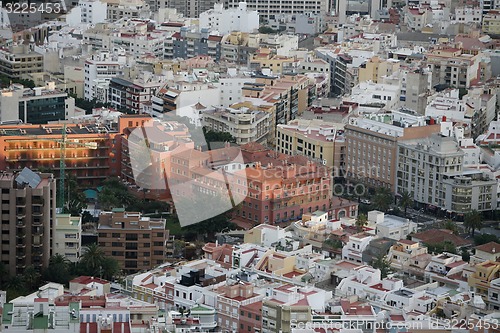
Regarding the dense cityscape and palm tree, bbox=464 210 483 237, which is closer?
the dense cityscape

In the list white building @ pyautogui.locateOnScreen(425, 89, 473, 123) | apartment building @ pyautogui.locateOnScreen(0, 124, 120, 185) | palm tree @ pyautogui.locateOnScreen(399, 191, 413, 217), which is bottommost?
palm tree @ pyautogui.locateOnScreen(399, 191, 413, 217)

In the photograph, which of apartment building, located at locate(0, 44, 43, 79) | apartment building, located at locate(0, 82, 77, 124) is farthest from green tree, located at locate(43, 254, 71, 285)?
apartment building, located at locate(0, 44, 43, 79)

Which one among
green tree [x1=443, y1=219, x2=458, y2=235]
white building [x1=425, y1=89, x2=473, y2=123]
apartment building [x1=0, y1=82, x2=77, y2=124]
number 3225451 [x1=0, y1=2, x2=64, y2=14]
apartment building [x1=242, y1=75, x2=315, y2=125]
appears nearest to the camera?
green tree [x1=443, y1=219, x2=458, y2=235]

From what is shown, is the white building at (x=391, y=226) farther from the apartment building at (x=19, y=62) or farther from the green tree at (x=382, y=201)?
the apartment building at (x=19, y=62)

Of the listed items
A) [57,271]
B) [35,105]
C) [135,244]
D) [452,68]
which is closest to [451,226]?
[135,244]

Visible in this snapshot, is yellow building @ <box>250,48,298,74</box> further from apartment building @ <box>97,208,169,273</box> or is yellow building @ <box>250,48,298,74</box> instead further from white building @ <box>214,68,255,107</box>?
apartment building @ <box>97,208,169,273</box>

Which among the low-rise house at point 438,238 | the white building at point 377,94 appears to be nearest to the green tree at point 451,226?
the low-rise house at point 438,238

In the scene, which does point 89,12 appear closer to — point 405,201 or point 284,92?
point 284,92
